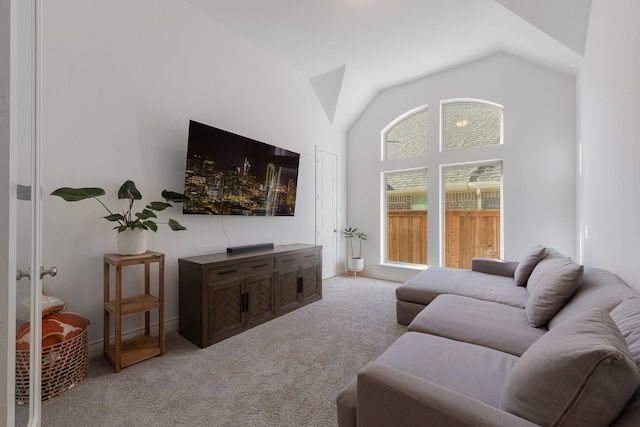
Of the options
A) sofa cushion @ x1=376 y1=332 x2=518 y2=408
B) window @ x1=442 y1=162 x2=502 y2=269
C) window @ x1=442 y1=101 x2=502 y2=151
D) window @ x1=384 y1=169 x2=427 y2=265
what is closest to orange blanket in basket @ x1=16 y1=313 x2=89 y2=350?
sofa cushion @ x1=376 y1=332 x2=518 y2=408

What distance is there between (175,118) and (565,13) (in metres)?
3.79

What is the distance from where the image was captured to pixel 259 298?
287 cm

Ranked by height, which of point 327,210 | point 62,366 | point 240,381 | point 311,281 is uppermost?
point 327,210

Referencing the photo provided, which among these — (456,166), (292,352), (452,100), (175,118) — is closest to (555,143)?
(456,166)

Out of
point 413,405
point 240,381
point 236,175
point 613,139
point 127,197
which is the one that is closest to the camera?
point 413,405

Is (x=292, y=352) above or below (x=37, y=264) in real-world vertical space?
Result: below

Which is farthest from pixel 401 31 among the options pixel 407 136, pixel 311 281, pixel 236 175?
pixel 311 281

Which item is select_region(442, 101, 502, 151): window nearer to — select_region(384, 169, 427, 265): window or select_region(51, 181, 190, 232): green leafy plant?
select_region(384, 169, 427, 265): window

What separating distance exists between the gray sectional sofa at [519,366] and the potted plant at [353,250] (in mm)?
2711

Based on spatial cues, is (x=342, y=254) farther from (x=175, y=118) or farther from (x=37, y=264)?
(x=37, y=264)

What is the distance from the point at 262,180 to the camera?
11.1ft

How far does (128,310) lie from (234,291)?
0.85 meters

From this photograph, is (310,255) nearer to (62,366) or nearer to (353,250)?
(353,250)

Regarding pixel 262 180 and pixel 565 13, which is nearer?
pixel 565 13
